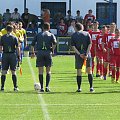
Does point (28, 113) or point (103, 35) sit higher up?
point (103, 35)

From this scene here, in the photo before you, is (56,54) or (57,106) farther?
(56,54)

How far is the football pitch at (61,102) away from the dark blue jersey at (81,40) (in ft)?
4.25

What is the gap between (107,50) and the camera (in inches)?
904

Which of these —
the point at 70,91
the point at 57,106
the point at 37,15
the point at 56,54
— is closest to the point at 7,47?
the point at 70,91

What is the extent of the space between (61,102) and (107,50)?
6.63 meters

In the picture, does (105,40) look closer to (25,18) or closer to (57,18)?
(25,18)

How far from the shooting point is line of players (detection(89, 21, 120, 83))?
2223 cm

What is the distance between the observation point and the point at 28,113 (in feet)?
48.3

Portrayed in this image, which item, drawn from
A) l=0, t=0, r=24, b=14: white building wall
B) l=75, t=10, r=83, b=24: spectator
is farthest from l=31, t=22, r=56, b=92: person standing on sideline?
l=0, t=0, r=24, b=14: white building wall

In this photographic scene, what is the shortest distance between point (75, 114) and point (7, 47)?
17.8 ft

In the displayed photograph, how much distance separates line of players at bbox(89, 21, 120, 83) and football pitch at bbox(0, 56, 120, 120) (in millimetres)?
608

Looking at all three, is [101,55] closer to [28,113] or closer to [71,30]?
[28,113]

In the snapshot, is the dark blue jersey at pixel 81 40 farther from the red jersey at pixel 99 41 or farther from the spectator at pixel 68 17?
the spectator at pixel 68 17

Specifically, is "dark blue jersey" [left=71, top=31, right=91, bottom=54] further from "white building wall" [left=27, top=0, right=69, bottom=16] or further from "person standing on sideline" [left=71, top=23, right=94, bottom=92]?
"white building wall" [left=27, top=0, right=69, bottom=16]
